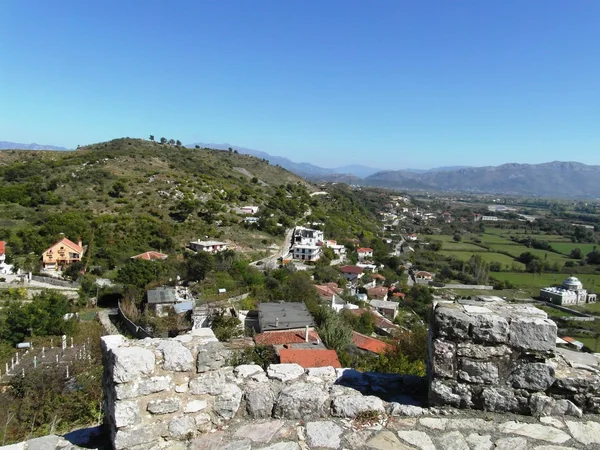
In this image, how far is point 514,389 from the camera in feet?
11.1

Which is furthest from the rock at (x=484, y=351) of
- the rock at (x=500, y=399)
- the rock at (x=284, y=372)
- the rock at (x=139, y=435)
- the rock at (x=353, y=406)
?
the rock at (x=139, y=435)

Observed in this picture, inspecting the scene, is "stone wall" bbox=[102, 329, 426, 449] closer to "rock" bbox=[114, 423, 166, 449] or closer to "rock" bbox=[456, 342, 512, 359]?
"rock" bbox=[114, 423, 166, 449]

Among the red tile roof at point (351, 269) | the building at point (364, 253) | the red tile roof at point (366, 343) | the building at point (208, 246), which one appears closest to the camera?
the red tile roof at point (366, 343)

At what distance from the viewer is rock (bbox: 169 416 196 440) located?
3.18m

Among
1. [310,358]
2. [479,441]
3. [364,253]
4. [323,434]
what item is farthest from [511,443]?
[364,253]

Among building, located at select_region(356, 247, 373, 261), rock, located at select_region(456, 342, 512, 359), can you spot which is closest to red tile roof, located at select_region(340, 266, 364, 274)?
building, located at select_region(356, 247, 373, 261)

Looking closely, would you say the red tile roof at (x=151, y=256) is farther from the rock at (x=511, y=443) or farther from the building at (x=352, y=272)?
the rock at (x=511, y=443)

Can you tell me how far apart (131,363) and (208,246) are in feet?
112

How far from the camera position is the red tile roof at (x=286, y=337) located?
55.7 feet

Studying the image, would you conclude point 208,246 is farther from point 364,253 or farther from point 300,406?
point 300,406

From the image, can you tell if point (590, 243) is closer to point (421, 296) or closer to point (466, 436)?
point (421, 296)

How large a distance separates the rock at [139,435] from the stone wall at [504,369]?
2312 mm

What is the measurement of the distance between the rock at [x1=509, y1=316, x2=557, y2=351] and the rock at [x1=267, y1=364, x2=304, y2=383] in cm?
191

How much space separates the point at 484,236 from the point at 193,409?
101 metres
